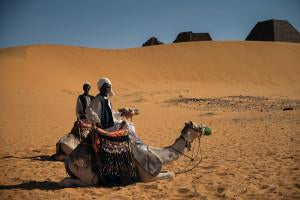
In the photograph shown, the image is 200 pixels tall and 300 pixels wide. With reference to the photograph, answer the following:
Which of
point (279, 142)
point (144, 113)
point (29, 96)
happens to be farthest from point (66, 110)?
point (279, 142)

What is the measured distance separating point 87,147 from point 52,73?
1126 inches

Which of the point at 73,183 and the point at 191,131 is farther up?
the point at 191,131

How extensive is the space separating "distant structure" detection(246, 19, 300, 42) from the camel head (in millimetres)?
56138

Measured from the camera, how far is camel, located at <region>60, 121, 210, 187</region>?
5.19m

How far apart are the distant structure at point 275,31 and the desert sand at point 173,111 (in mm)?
11407

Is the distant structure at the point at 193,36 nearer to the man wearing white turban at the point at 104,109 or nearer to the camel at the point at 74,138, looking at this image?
the camel at the point at 74,138

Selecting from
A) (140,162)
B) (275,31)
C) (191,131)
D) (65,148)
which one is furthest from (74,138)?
(275,31)

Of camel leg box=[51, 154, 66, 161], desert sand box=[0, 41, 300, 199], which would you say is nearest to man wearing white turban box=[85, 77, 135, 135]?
desert sand box=[0, 41, 300, 199]

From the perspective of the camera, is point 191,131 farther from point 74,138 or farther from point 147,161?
point 74,138

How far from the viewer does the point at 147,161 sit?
208 inches

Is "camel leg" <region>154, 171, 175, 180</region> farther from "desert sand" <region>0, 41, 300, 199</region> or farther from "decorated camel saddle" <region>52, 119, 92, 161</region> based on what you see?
"decorated camel saddle" <region>52, 119, 92, 161</region>

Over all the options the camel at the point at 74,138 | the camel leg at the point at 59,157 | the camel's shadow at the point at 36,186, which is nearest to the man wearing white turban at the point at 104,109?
the camel's shadow at the point at 36,186

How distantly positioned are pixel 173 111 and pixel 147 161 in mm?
13069

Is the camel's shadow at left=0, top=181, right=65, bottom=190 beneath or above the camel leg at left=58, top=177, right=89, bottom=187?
beneath
